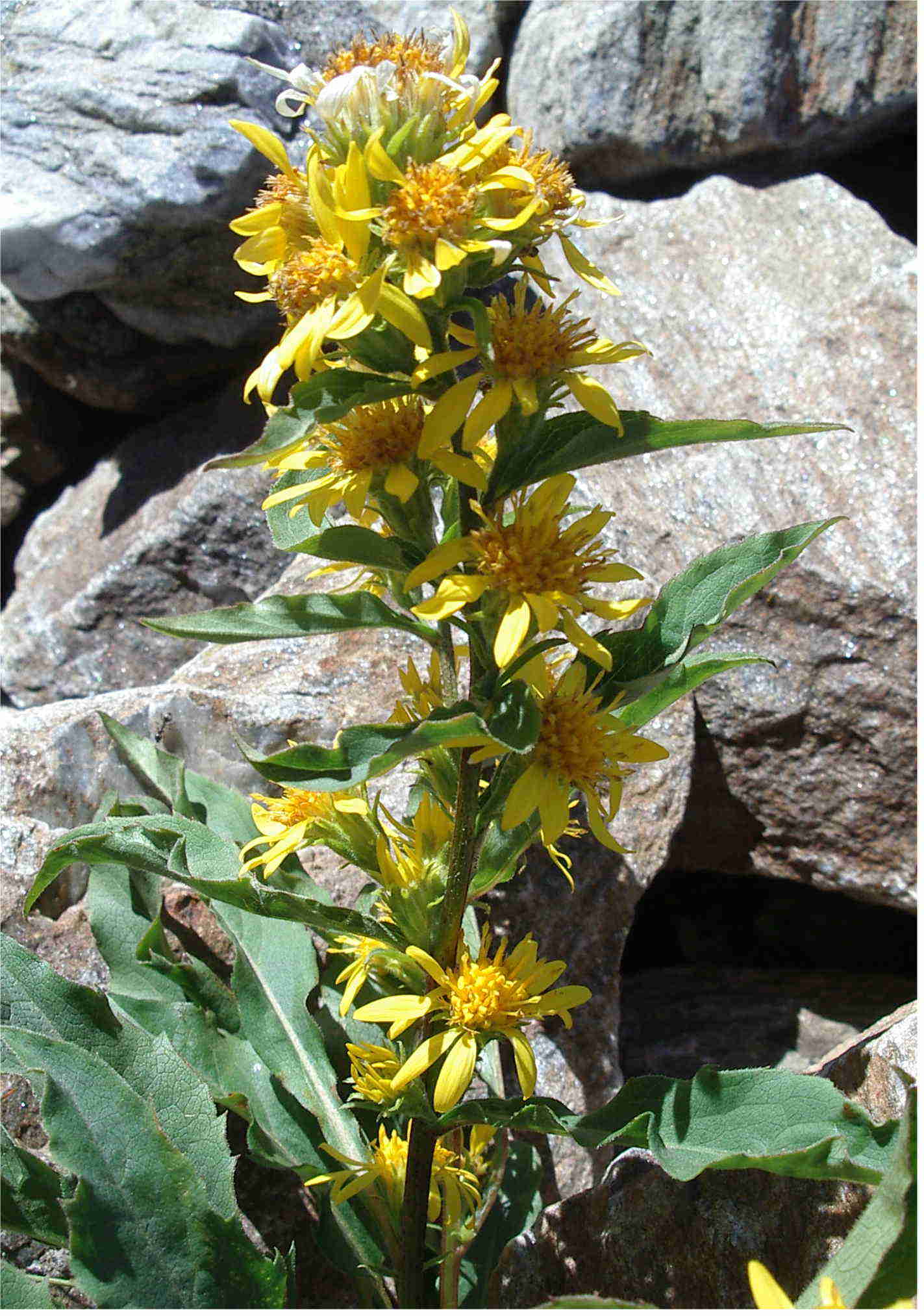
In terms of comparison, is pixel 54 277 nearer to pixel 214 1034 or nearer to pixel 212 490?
pixel 212 490

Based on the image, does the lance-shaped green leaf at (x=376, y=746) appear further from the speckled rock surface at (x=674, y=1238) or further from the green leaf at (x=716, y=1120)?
the speckled rock surface at (x=674, y=1238)

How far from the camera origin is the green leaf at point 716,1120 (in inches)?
50.6

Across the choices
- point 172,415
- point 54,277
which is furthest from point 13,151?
point 172,415

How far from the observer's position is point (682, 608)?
56.4 inches

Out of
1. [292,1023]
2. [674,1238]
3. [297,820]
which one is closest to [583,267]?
[297,820]

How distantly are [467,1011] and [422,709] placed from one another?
1.32 ft

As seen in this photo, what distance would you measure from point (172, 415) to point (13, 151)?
3.06ft

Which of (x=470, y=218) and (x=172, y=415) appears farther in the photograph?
(x=172, y=415)

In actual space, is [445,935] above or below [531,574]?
below

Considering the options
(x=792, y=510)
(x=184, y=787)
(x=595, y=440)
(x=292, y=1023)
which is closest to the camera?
(x=595, y=440)

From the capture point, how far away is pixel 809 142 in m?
3.89

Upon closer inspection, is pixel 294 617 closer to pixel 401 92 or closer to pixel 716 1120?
pixel 401 92

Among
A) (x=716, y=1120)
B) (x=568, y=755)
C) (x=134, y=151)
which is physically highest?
(x=134, y=151)

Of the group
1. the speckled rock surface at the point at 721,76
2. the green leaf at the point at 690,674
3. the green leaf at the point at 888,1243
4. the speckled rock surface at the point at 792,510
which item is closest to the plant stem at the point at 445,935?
the green leaf at the point at 690,674
